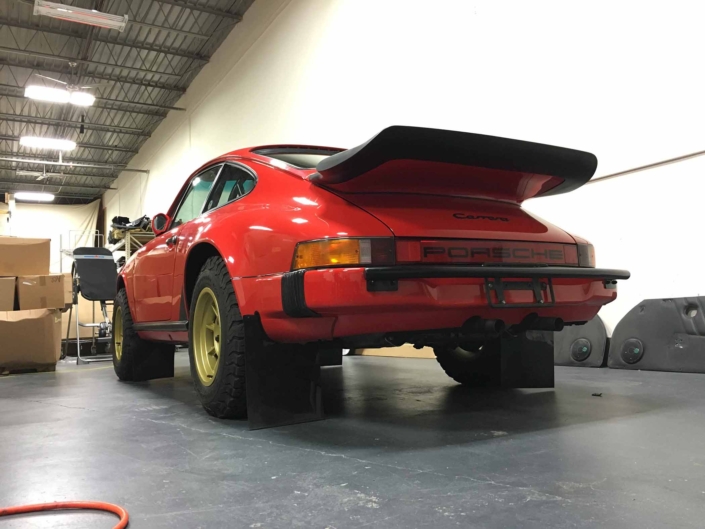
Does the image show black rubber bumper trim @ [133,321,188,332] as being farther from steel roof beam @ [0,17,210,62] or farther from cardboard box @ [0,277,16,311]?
steel roof beam @ [0,17,210,62]

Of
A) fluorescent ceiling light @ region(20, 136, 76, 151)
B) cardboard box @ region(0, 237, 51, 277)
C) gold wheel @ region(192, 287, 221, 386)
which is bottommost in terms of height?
gold wheel @ region(192, 287, 221, 386)

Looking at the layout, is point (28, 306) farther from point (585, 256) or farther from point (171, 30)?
point (171, 30)

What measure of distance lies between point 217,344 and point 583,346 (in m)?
3.06

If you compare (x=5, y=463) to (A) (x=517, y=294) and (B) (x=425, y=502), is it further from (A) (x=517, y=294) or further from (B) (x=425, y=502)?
(A) (x=517, y=294)

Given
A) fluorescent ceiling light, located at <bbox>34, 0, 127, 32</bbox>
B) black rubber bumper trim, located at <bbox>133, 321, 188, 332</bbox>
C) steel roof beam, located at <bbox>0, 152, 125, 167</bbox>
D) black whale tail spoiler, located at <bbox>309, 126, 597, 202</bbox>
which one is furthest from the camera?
steel roof beam, located at <bbox>0, 152, 125, 167</bbox>

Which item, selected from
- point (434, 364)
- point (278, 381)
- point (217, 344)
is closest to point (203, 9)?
point (434, 364)

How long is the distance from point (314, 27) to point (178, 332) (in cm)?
625

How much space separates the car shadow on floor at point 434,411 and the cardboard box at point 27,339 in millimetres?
2243

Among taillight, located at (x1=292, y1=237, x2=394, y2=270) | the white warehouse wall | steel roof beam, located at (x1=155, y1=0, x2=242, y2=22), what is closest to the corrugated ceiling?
steel roof beam, located at (x1=155, y1=0, x2=242, y2=22)

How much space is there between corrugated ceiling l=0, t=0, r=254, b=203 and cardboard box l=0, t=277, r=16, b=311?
649 centimetres

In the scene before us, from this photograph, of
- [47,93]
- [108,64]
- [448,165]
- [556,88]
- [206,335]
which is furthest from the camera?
[108,64]

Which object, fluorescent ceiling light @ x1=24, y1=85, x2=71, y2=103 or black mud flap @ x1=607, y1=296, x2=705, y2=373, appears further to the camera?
fluorescent ceiling light @ x1=24, y1=85, x2=71, y2=103

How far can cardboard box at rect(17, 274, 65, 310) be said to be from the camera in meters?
→ 5.71

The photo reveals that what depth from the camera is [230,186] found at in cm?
293
